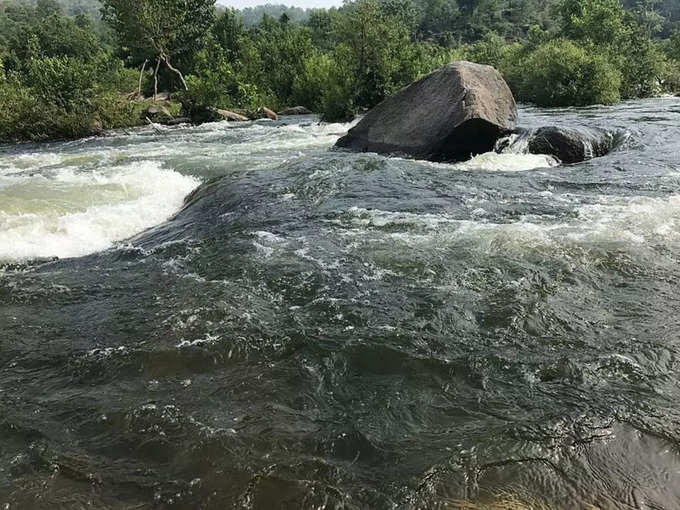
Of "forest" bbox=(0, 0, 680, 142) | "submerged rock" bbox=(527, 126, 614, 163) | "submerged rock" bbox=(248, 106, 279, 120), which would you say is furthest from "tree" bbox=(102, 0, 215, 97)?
"submerged rock" bbox=(527, 126, 614, 163)

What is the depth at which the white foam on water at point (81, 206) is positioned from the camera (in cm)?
698

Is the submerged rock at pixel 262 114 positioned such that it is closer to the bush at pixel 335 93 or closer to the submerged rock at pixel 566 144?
the bush at pixel 335 93

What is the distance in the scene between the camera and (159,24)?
99.1 ft

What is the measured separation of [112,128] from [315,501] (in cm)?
2408

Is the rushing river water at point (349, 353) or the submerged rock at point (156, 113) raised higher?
the submerged rock at point (156, 113)

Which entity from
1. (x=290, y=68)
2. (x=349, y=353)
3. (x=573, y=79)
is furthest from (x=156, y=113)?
(x=349, y=353)

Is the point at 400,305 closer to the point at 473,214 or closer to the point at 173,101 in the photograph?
the point at 473,214

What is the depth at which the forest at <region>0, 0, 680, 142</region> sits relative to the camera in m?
21.0

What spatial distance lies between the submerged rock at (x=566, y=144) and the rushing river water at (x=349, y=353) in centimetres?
300

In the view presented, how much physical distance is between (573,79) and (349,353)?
2241 cm

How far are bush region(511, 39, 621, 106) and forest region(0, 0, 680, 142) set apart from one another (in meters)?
0.04

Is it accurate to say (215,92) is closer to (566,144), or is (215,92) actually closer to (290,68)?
(290,68)

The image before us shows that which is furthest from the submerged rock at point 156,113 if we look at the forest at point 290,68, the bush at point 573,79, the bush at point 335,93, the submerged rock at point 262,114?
the bush at point 573,79

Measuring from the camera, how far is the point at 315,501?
2600 millimetres
